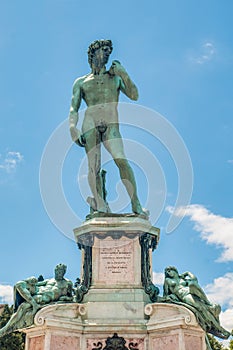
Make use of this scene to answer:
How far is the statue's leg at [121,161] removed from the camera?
1341 cm

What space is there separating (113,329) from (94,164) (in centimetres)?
447

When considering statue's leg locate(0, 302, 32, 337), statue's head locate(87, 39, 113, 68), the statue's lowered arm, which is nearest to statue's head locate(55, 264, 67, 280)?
statue's leg locate(0, 302, 32, 337)

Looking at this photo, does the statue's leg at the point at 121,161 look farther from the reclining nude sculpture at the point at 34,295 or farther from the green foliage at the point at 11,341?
the green foliage at the point at 11,341

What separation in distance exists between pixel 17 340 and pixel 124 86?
2076 centimetres

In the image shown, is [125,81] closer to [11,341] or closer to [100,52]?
[100,52]

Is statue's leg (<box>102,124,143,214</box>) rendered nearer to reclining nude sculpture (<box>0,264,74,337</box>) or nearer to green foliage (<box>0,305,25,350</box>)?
reclining nude sculpture (<box>0,264,74,337</box>)

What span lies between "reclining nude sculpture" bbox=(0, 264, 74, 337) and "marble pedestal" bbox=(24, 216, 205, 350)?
0.28 meters

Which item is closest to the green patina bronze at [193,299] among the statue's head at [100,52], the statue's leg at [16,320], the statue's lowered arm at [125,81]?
the statue's leg at [16,320]

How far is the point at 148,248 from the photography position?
499 inches

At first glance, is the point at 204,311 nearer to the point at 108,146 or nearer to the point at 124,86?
the point at 108,146

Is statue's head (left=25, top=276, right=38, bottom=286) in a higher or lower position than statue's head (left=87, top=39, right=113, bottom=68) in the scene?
lower

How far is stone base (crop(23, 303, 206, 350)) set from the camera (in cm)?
1083

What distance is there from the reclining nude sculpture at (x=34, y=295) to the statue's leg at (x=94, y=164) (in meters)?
2.26

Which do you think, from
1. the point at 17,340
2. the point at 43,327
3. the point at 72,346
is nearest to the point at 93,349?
the point at 72,346
